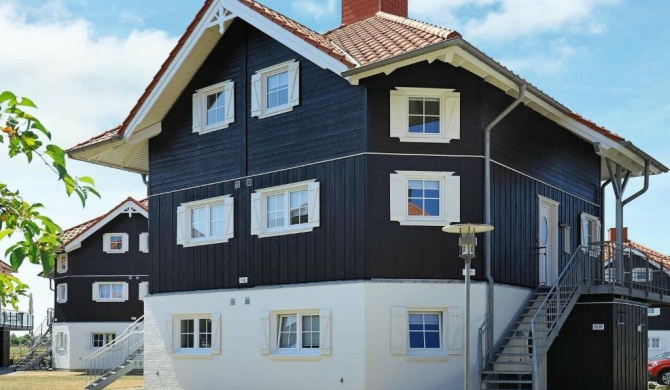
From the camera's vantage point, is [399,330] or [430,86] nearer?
[399,330]

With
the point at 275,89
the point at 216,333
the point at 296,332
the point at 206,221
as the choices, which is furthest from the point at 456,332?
the point at 206,221

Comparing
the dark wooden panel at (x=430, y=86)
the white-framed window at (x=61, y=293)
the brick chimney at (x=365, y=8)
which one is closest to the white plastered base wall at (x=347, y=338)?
the dark wooden panel at (x=430, y=86)

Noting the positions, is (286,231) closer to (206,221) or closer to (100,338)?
(206,221)

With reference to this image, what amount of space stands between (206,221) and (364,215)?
16.4 feet

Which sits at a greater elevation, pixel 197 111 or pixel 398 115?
pixel 197 111

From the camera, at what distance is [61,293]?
140 feet

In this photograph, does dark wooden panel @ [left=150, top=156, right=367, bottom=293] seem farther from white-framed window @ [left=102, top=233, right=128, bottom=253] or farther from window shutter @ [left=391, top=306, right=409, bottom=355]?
white-framed window @ [left=102, top=233, right=128, bottom=253]

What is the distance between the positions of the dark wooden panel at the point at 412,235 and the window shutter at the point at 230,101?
4.22 metres

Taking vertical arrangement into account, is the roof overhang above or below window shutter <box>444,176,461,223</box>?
above

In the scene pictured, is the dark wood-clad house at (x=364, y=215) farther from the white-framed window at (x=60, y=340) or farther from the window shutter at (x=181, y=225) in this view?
the white-framed window at (x=60, y=340)

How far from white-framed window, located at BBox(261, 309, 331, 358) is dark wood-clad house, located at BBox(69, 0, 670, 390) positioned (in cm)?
5

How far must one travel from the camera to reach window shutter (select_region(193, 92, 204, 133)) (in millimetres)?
20938

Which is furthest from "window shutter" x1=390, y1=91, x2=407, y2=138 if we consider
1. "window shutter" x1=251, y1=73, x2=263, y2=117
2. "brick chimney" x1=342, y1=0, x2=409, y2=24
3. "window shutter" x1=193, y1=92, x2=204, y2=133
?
"window shutter" x1=193, y1=92, x2=204, y2=133

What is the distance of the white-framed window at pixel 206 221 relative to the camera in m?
20.0
